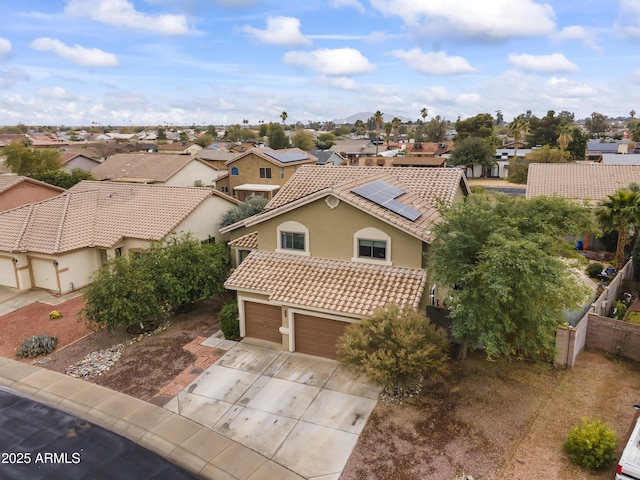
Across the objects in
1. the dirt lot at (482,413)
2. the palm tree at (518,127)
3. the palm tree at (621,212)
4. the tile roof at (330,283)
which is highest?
the palm tree at (518,127)

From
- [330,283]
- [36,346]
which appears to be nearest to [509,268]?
[330,283]

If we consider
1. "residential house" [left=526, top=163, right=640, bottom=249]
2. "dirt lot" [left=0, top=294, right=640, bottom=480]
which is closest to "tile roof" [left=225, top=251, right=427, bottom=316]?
"dirt lot" [left=0, top=294, right=640, bottom=480]

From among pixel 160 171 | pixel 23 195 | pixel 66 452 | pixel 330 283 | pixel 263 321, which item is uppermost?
pixel 160 171

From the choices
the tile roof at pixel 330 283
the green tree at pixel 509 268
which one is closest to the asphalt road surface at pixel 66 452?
the tile roof at pixel 330 283

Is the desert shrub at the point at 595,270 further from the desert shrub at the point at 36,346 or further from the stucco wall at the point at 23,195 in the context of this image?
the stucco wall at the point at 23,195

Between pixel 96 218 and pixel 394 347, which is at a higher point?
pixel 96 218

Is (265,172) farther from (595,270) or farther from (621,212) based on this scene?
(621,212)

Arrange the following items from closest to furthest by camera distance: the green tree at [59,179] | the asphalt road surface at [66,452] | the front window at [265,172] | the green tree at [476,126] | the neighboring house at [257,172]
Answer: the asphalt road surface at [66,452]
the green tree at [59,179]
the neighboring house at [257,172]
the front window at [265,172]
the green tree at [476,126]

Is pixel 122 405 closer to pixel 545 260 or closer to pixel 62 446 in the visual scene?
pixel 62 446
